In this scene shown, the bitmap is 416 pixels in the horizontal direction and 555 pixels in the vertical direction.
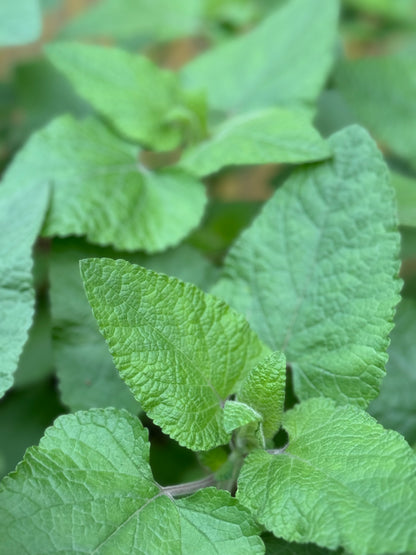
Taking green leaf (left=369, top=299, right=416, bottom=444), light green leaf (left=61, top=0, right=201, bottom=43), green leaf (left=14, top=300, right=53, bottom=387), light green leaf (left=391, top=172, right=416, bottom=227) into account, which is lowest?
green leaf (left=14, top=300, right=53, bottom=387)

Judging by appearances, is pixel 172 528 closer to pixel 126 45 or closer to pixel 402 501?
pixel 402 501

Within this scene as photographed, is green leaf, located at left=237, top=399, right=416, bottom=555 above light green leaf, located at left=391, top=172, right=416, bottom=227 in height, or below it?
below

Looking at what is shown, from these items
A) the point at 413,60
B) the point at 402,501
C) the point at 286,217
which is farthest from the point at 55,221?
the point at 413,60

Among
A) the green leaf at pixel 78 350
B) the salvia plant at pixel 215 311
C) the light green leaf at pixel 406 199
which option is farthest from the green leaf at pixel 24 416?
the light green leaf at pixel 406 199

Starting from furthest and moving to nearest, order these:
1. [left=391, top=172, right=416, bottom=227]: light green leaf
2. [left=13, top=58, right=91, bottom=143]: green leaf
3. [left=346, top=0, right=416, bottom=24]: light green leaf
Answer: [left=346, top=0, right=416, bottom=24]: light green leaf < [left=13, top=58, right=91, bottom=143]: green leaf < [left=391, top=172, right=416, bottom=227]: light green leaf

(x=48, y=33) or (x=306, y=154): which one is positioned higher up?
(x=306, y=154)

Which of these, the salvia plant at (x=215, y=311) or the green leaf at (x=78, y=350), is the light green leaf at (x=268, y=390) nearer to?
the salvia plant at (x=215, y=311)

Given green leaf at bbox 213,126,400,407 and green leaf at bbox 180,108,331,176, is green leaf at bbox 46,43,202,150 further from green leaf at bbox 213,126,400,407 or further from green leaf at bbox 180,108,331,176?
green leaf at bbox 213,126,400,407

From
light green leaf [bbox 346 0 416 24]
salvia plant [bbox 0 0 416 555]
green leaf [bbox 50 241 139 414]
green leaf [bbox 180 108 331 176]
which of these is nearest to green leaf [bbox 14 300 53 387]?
salvia plant [bbox 0 0 416 555]
